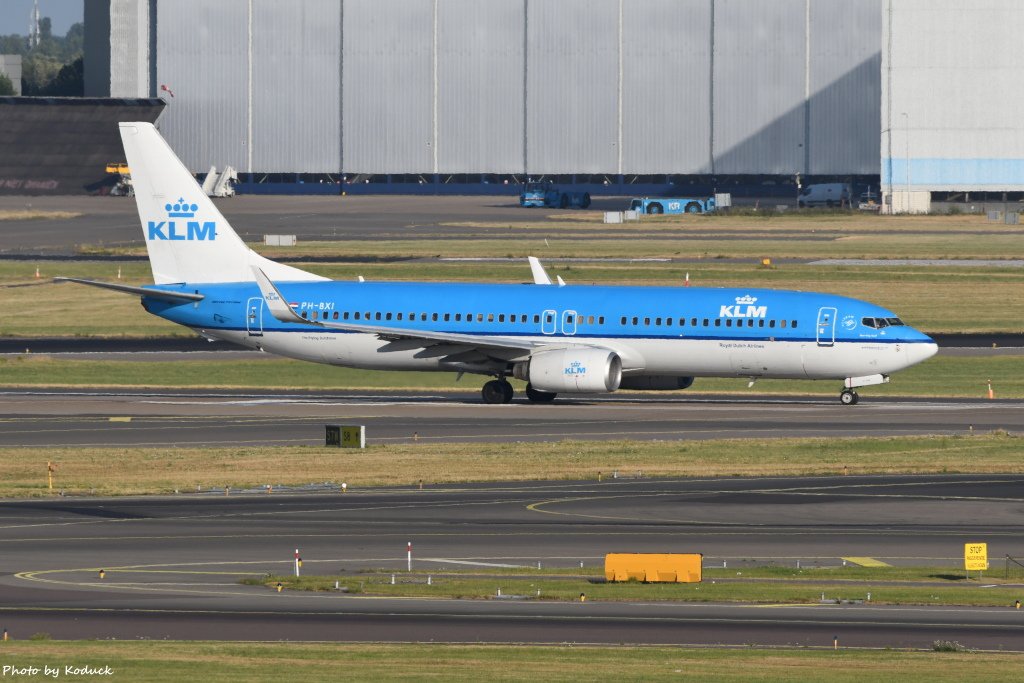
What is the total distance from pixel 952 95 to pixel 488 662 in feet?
461

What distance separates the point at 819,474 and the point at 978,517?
289 inches

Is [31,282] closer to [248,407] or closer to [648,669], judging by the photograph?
[248,407]

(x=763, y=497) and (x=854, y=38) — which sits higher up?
(x=854, y=38)

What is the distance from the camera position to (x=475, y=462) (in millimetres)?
48812

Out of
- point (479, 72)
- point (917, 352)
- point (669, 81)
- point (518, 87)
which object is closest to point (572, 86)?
point (518, 87)

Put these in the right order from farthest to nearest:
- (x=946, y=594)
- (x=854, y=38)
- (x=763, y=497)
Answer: (x=854, y=38), (x=763, y=497), (x=946, y=594)

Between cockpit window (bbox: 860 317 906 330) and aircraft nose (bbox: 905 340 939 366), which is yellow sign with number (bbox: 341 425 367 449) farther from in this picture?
aircraft nose (bbox: 905 340 939 366)

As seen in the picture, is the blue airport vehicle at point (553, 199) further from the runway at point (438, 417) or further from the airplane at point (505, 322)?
the runway at point (438, 417)

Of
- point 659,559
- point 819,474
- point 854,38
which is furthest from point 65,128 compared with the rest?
point 659,559

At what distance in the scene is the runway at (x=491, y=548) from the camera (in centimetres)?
2789

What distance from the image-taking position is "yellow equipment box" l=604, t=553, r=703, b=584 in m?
32.0

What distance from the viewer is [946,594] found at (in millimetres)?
30891

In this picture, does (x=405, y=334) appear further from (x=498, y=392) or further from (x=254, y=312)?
(x=254, y=312)

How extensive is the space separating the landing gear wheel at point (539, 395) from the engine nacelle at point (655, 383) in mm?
2864
